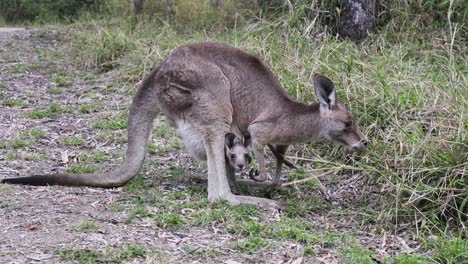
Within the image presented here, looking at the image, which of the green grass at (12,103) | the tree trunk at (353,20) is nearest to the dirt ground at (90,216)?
the green grass at (12,103)

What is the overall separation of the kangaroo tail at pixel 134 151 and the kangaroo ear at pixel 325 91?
1166mm

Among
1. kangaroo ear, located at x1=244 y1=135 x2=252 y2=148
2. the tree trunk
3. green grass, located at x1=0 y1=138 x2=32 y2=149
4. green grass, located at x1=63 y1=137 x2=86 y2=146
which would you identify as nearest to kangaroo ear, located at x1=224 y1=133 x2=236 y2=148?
kangaroo ear, located at x1=244 y1=135 x2=252 y2=148

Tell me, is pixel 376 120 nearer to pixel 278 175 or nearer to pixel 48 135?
pixel 278 175

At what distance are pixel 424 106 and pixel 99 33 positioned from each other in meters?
4.81

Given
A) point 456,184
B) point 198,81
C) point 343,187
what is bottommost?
point 343,187

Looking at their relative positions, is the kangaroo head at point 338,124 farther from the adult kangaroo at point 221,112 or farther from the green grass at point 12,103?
the green grass at point 12,103

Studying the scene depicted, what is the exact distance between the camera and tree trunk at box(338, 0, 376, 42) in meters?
7.85

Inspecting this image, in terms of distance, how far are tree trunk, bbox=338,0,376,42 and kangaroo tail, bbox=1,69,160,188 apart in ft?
10.6

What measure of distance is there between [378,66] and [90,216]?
3.27 m

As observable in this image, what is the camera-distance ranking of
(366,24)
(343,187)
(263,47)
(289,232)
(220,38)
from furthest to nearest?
1. (220,38)
2. (366,24)
3. (263,47)
4. (343,187)
5. (289,232)

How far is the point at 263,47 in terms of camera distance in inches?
291

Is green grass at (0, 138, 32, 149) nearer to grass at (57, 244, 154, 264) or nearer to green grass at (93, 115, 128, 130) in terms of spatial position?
green grass at (93, 115, 128, 130)

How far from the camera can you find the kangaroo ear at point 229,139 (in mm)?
4980

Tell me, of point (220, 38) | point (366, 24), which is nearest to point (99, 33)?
point (220, 38)
